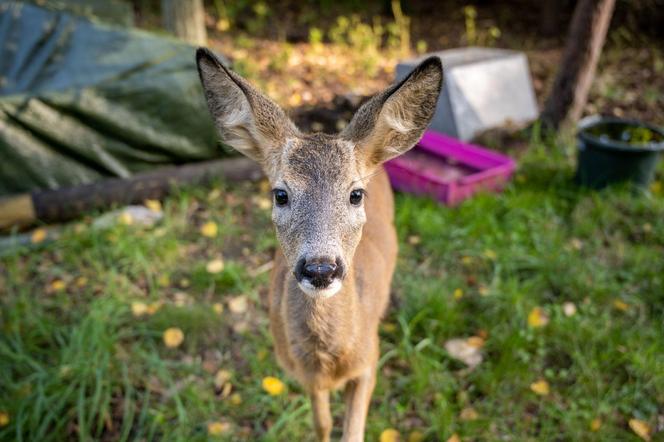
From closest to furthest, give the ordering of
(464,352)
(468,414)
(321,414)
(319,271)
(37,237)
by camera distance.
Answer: (319,271)
(321,414)
(468,414)
(464,352)
(37,237)

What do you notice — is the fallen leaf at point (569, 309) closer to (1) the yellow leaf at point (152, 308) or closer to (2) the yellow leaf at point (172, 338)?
(2) the yellow leaf at point (172, 338)

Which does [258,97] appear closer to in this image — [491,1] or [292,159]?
[292,159]

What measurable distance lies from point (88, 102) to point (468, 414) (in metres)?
3.31

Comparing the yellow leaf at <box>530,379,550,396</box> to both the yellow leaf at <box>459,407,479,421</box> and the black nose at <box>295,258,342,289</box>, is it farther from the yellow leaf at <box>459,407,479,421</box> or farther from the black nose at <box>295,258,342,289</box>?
the black nose at <box>295,258,342,289</box>

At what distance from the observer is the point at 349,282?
2227 millimetres

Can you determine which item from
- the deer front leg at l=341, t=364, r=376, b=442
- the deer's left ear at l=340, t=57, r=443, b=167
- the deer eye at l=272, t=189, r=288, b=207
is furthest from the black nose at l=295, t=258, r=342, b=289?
the deer front leg at l=341, t=364, r=376, b=442

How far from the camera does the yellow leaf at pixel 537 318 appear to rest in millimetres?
3252

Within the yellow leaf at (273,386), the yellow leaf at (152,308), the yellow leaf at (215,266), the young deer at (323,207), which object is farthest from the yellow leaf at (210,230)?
the young deer at (323,207)

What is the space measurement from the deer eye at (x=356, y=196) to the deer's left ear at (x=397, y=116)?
20 cm

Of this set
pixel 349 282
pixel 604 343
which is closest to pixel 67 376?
pixel 349 282

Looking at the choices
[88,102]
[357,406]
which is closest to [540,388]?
[357,406]

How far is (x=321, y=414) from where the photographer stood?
97.7 inches

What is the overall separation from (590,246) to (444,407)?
1.83 metres

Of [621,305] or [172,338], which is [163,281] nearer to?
[172,338]
